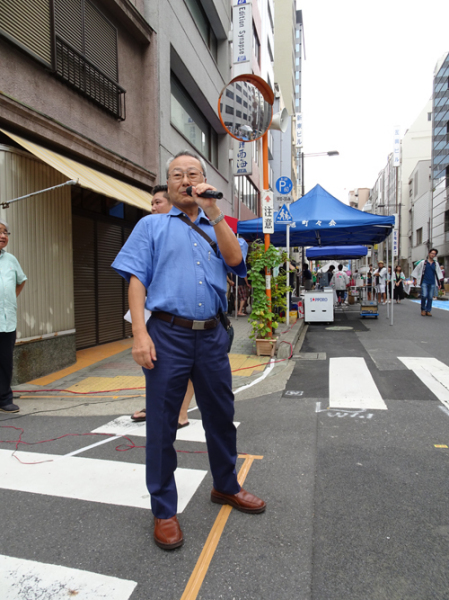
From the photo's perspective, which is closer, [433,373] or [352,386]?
[352,386]

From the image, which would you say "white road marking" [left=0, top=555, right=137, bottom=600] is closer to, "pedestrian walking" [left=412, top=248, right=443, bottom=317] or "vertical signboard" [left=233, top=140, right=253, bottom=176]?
"pedestrian walking" [left=412, top=248, right=443, bottom=317]

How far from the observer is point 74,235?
7.99 metres

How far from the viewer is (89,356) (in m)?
7.67

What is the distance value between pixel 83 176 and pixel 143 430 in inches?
151

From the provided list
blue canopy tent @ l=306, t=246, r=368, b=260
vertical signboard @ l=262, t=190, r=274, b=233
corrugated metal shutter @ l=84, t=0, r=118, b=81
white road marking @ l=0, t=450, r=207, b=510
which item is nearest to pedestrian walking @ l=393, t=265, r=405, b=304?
blue canopy tent @ l=306, t=246, r=368, b=260

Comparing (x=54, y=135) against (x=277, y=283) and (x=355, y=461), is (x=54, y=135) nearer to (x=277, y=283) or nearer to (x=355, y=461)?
(x=277, y=283)

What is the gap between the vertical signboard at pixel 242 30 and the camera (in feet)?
51.9

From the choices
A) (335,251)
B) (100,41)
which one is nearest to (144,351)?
(100,41)

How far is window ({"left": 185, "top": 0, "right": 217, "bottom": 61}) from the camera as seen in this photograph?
1345 cm

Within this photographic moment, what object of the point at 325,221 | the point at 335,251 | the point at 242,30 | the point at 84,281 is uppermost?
the point at 242,30

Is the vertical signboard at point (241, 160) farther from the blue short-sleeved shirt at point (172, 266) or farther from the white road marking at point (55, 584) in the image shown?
the white road marking at point (55, 584)

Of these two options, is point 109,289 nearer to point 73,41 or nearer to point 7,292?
point 7,292

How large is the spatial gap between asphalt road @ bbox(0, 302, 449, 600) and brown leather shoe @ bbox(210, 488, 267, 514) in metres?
0.05

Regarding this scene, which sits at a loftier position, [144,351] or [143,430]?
[144,351]
